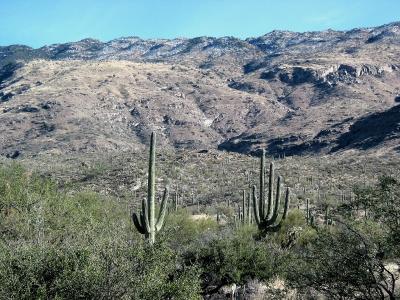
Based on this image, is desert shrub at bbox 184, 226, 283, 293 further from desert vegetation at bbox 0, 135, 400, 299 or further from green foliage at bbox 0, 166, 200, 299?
green foliage at bbox 0, 166, 200, 299

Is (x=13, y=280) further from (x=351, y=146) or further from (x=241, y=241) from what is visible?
(x=351, y=146)

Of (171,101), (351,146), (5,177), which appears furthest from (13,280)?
(171,101)

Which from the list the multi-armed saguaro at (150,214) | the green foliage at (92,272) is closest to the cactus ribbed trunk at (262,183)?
the multi-armed saguaro at (150,214)

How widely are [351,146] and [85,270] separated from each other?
103 m

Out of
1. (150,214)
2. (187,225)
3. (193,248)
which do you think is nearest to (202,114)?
(187,225)

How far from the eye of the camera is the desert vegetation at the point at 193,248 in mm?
12773

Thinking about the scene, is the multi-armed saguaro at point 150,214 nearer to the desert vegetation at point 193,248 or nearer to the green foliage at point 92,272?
the desert vegetation at point 193,248

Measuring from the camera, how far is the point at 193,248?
2483 cm

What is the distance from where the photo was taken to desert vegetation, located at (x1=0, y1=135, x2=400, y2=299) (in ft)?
41.9

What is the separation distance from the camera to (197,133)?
159 metres

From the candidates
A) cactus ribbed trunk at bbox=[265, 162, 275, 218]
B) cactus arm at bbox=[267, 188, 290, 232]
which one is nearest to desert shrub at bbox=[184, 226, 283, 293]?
cactus ribbed trunk at bbox=[265, 162, 275, 218]

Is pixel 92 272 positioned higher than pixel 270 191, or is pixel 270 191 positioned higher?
pixel 92 272

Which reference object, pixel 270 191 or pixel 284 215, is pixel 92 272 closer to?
pixel 270 191

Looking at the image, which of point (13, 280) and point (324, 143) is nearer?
point (13, 280)
